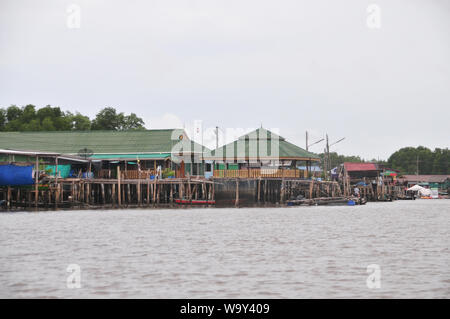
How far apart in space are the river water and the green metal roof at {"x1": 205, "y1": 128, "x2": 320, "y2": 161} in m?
25.4

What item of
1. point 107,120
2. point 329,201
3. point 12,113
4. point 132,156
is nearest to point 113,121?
point 107,120

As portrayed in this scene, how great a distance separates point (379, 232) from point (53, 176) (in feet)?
100

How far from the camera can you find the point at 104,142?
64.4m

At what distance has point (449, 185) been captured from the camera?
13838 centimetres

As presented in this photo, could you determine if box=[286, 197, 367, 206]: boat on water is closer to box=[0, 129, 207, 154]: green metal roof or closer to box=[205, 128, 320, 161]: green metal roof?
box=[205, 128, 320, 161]: green metal roof

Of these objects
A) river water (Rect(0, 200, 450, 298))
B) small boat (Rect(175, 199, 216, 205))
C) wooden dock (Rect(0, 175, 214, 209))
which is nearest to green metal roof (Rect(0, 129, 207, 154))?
wooden dock (Rect(0, 175, 214, 209))

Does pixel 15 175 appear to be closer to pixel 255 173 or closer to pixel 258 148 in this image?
pixel 255 173

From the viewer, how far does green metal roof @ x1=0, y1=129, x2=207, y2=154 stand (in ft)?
204

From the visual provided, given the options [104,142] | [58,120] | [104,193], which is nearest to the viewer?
[104,193]

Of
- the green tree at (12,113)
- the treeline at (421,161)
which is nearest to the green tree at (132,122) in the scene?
the green tree at (12,113)

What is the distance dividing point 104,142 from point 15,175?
17.4 metres

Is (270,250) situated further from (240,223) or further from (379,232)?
(240,223)

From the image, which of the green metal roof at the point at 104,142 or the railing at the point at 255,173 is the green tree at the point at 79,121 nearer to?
the green metal roof at the point at 104,142
